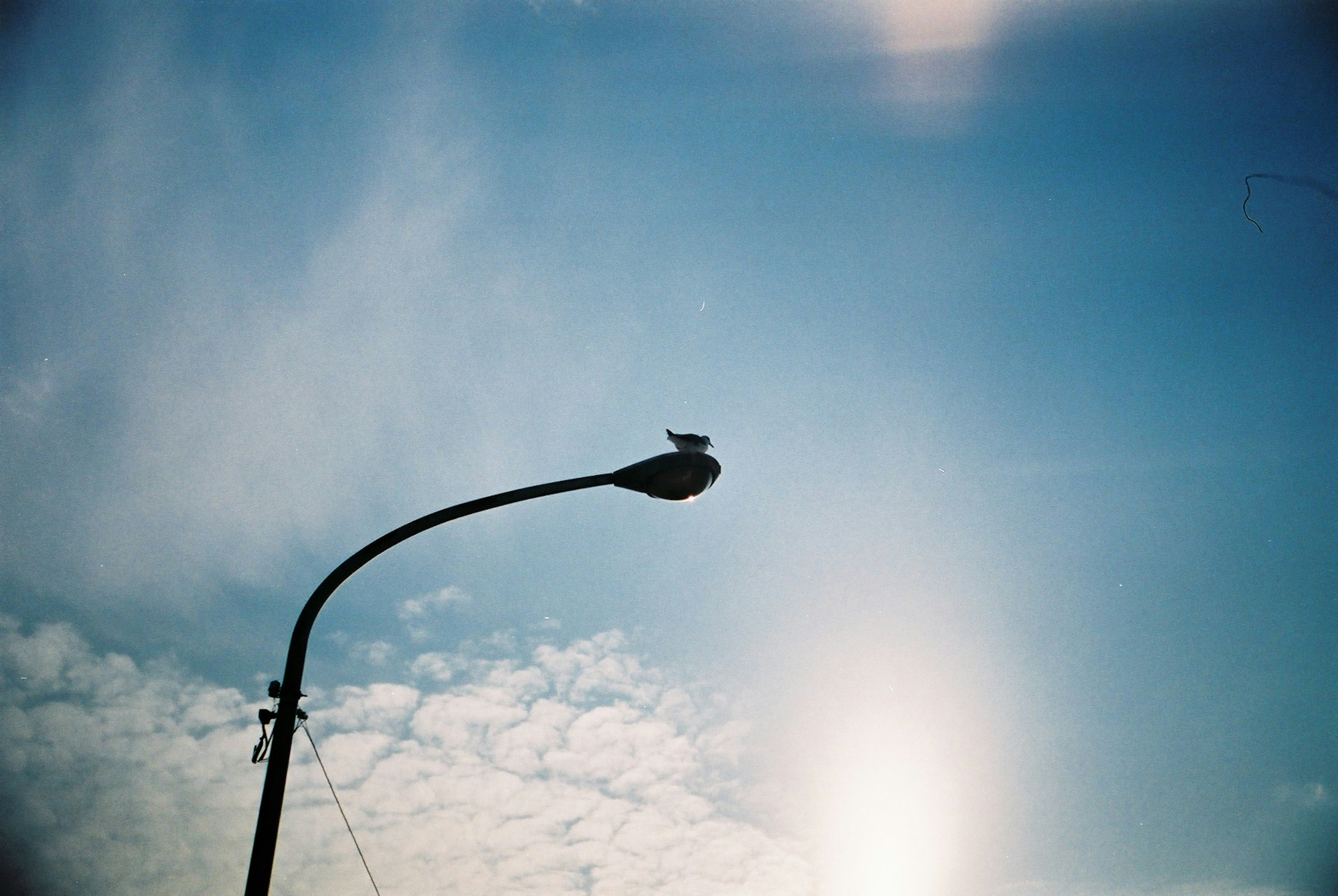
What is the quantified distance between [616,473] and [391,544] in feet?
4.87

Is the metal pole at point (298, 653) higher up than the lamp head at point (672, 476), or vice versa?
the lamp head at point (672, 476)

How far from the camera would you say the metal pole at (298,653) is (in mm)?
3404

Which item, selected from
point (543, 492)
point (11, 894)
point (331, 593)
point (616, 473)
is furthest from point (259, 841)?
point (11, 894)

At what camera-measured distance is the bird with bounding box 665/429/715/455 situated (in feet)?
15.6

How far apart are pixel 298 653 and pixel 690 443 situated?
101 inches

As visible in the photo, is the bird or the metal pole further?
the bird

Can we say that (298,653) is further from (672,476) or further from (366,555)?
(672,476)

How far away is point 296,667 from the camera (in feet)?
12.6

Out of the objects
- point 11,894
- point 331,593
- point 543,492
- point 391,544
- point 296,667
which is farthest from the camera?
point 11,894

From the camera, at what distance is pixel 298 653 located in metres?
3.87

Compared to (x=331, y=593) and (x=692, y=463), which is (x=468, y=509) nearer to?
(x=331, y=593)

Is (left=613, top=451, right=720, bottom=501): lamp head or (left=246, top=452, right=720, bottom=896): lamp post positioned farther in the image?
(left=613, top=451, right=720, bottom=501): lamp head

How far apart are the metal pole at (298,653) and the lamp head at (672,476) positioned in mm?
154

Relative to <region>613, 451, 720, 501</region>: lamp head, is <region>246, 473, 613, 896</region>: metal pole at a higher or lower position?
lower
